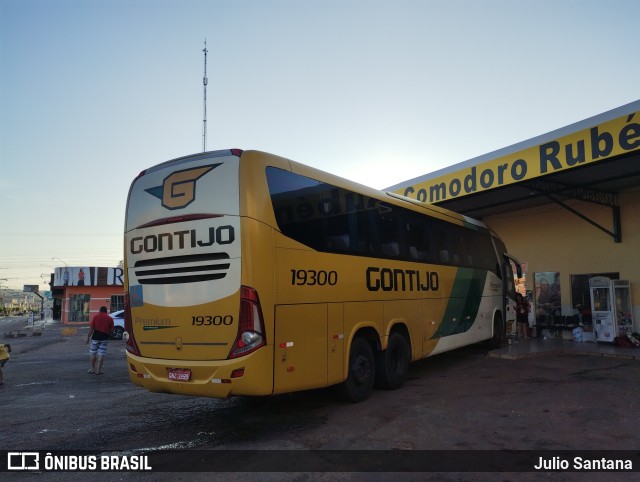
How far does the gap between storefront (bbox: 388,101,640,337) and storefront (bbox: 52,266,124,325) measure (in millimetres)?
31361

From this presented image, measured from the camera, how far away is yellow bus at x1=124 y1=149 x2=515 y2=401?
589cm

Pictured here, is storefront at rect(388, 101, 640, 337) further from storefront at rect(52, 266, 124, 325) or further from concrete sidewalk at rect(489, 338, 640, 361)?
storefront at rect(52, 266, 124, 325)

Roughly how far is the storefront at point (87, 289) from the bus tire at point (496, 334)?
3309 cm

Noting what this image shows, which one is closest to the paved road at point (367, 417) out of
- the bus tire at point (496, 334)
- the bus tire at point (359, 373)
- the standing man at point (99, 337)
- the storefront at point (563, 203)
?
the bus tire at point (359, 373)

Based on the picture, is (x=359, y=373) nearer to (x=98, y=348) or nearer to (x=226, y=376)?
(x=226, y=376)

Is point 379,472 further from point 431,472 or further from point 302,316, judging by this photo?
point 302,316

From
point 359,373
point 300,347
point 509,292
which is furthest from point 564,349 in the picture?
point 300,347

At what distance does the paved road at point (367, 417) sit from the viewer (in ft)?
18.8

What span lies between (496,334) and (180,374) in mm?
10544

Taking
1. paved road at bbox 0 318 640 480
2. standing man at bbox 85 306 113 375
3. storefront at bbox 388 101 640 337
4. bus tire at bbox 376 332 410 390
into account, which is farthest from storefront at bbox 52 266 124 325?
bus tire at bbox 376 332 410 390

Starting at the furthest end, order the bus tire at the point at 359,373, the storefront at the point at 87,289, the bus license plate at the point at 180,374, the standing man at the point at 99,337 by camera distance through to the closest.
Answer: the storefront at the point at 87,289
the standing man at the point at 99,337
the bus tire at the point at 359,373
the bus license plate at the point at 180,374

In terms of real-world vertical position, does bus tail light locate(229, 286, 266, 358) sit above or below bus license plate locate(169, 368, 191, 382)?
above

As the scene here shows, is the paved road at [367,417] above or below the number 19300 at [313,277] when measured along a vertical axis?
below

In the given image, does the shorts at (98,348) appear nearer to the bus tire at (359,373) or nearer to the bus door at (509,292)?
the bus tire at (359,373)
